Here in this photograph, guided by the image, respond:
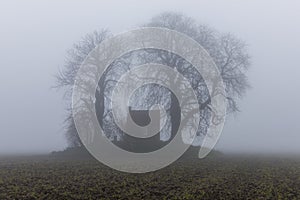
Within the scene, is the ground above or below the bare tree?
below

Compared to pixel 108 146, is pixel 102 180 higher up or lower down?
lower down

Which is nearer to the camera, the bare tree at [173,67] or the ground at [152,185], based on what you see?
the ground at [152,185]

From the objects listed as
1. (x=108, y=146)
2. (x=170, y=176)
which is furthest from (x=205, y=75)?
(x=170, y=176)

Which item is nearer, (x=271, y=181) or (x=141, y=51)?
(x=271, y=181)

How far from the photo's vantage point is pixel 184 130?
4731 cm

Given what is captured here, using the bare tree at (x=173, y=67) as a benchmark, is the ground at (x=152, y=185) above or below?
below

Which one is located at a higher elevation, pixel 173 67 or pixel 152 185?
pixel 173 67

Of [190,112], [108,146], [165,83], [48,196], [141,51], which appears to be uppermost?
[141,51]

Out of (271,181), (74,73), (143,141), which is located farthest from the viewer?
(74,73)

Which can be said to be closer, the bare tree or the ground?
the ground

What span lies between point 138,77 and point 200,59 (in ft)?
22.6

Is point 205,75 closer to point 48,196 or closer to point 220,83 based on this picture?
point 220,83

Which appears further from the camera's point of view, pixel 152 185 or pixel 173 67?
pixel 173 67

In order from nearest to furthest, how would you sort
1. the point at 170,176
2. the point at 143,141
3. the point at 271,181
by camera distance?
the point at 271,181
the point at 170,176
the point at 143,141
